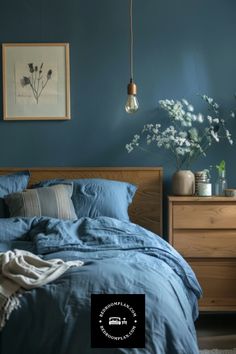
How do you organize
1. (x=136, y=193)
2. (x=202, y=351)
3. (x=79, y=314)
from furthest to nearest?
(x=136, y=193) → (x=202, y=351) → (x=79, y=314)

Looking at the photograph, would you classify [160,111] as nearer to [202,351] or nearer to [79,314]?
[202,351]

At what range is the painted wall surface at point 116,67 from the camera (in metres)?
3.54

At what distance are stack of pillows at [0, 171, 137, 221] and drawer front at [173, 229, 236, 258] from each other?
418mm

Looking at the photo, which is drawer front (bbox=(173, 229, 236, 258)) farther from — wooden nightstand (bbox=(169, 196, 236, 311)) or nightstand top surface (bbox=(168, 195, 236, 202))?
nightstand top surface (bbox=(168, 195, 236, 202))

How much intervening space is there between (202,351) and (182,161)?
1.42 m

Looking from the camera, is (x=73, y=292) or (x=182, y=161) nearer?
(x=73, y=292)

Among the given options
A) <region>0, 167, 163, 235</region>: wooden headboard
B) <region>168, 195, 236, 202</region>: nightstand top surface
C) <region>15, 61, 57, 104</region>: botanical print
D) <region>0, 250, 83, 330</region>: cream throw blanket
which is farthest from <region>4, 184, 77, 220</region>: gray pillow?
<region>0, 250, 83, 330</region>: cream throw blanket

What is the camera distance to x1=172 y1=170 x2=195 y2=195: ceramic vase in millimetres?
3322

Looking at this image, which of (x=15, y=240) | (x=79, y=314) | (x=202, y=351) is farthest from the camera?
(x=202, y=351)

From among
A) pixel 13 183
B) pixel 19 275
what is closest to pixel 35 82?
pixel 13 183

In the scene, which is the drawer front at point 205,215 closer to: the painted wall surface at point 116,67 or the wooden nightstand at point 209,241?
the wooden nightstand at point 209,241

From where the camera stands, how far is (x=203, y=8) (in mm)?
3533

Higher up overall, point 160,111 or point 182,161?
point 160,111

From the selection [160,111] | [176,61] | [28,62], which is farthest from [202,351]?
[28,62]
